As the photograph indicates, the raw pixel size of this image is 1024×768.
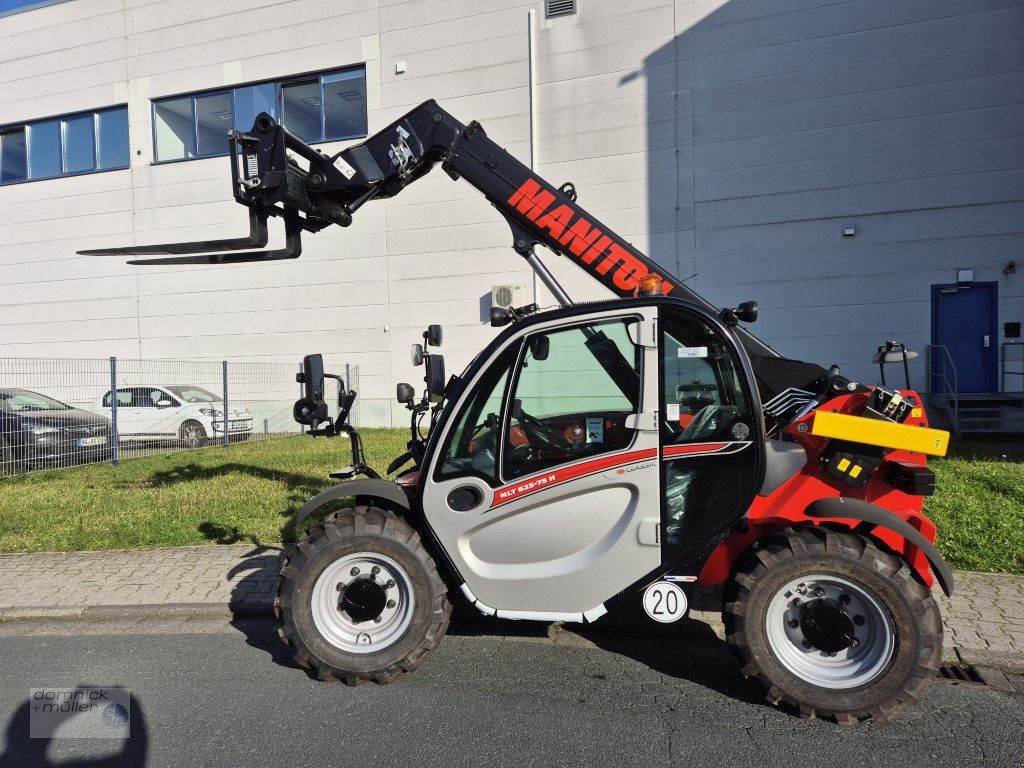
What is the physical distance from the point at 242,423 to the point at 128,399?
8.22 ft

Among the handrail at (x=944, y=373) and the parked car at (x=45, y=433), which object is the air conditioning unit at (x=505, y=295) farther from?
the handrail at (x=944, y=373)

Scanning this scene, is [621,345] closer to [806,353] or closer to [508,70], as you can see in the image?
[806,353]

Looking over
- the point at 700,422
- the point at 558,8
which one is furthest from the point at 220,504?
the point at 558,8

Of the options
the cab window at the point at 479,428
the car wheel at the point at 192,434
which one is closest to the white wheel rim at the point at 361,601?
the cab window at the point at 479,428

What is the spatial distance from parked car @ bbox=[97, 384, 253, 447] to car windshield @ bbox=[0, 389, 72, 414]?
1.03 m

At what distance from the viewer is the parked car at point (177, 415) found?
491 inches

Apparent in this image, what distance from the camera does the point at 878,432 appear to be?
3.06 metres

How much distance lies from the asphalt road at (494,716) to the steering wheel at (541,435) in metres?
1.28

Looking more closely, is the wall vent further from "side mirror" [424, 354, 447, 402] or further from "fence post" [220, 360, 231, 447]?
"side mirror" [424, 354, 447, 402]

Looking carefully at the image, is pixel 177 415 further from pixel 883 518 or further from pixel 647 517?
pixel 883 518

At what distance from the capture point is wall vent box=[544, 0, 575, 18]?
13906 millimetres

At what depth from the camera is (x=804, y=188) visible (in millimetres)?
12844

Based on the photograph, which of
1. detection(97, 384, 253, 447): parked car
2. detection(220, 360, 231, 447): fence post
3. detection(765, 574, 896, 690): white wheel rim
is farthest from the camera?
detection(220, 360, 231, 447): fence post

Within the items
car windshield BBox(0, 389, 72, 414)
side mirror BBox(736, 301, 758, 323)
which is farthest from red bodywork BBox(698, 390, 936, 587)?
car windshield BBox(0, 389, 72, 414)
